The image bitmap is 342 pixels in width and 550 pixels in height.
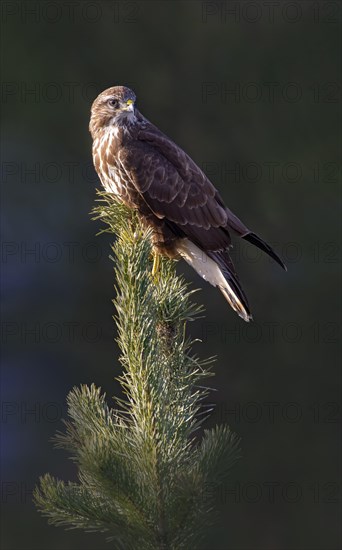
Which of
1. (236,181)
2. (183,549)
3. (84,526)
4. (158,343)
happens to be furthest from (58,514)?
(236,181)

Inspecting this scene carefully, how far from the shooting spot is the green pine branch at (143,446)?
1.41 metres

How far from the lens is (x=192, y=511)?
140 cm

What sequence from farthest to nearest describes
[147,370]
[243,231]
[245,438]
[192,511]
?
[245,438], [243,231], [147,370], [192,511]

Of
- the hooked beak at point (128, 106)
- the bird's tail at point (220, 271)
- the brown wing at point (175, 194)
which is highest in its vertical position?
the hooked beak at point (128, 106)

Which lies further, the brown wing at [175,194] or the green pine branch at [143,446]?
the brown wing at [175,194]

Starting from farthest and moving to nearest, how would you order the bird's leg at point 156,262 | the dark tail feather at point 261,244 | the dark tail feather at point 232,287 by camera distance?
the dark tail feather at point 232,287, the dark tail feather at point 261,244, the bird's leg at point 156,262

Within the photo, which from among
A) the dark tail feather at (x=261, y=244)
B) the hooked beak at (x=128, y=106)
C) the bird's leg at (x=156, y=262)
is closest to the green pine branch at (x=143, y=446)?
the bird's leg at (x=156, y=262)

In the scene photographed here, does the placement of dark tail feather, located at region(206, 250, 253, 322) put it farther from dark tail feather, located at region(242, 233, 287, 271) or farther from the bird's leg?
the bird's leg

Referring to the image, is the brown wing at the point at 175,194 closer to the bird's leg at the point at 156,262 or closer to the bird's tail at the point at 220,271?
the bird's tail at the point at 220,271

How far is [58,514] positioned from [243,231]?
1630 millimetres

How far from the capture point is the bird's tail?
283 cm

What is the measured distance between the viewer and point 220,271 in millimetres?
2916

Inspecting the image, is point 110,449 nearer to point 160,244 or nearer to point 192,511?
point 192,511

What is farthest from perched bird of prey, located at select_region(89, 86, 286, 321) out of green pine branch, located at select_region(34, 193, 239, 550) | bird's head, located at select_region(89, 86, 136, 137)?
green pine branch, located at select_region(34, 193, 239, 550)
